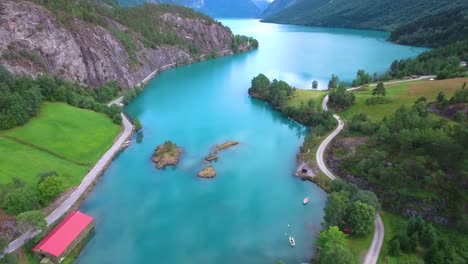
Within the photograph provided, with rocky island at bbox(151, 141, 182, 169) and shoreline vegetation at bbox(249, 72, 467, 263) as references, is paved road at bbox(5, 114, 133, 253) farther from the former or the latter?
shoreline vegetation at bbox(249, 72, 467, 263)

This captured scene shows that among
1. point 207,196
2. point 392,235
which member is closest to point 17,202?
point 207,196

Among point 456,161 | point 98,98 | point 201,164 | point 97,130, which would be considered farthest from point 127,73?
point 456,161

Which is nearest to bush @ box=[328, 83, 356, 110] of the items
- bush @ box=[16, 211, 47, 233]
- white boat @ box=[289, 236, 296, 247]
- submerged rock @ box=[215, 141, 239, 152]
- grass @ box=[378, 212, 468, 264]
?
submerged rock @ box=[215, 141, 239, 152]

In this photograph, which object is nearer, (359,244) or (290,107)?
(359,244)

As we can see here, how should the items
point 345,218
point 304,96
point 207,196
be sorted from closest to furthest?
point 345,218 < point 207,196 < point 304,96

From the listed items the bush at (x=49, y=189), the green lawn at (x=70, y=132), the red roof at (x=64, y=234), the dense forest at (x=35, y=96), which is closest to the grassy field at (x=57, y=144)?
the green lawn at (x=70, y=132)

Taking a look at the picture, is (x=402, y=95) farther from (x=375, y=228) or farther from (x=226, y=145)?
(x=375, y=228)
